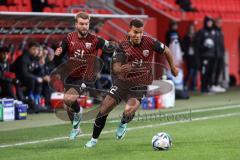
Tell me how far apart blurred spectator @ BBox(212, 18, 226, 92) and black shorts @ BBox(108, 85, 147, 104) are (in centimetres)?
1307

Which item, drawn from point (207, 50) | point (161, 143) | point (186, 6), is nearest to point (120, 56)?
point (161, 143)

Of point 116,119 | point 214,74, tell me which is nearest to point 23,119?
point 116,119

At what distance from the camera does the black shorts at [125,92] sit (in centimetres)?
1255

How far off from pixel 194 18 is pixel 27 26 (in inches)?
390

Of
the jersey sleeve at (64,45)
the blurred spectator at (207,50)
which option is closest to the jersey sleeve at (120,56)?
the jersey sleeve at (64,45)

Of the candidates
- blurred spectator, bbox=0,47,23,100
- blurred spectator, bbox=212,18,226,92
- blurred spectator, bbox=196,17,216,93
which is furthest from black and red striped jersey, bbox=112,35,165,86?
blurred spectator, bbox=212,18,226,92

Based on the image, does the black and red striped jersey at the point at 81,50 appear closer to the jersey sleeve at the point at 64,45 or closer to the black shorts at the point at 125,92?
the jersey sleeve at the point at 64,45

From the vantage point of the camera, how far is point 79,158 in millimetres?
10977

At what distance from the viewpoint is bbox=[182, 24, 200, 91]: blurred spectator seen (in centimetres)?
2553

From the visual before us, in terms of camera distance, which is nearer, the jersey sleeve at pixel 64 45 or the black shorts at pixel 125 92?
the black shorts at pixel 125 92

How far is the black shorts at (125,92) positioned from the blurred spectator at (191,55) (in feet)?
40.8

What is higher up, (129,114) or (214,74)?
(129,114)

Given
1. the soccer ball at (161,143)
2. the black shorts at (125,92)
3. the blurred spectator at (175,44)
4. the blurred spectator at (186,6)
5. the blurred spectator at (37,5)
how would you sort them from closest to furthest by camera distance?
the soccer ball at (161,143) → the black shorts at (125,92) → the blurred spectator at (37,5) → the blurred spectator at (175,44) → the blurred spectator at (186,6)

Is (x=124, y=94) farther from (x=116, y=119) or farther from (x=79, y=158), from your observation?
(x=116, y=119)
